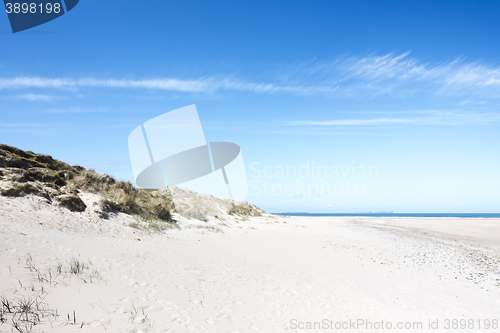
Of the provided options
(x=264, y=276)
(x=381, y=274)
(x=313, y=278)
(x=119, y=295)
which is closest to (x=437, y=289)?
(x=381, y=274)

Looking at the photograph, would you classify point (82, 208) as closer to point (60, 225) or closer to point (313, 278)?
point (60, 225)

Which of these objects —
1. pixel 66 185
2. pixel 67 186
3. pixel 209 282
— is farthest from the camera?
pixel 66 185

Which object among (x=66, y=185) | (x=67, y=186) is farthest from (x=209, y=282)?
(x=66, y=185)

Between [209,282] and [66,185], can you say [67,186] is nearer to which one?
[66,185]

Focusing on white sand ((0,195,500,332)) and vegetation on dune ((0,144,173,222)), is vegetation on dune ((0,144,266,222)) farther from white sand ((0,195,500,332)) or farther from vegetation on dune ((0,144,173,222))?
white sand ((0,195,500,332))

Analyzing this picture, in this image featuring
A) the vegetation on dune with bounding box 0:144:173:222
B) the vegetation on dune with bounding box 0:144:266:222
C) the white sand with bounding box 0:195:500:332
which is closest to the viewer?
the white sand with bounding box 0:195:500:332

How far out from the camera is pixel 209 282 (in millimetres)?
9164

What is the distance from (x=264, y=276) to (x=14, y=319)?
7.58 m

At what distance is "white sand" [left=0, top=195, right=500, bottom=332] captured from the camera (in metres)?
6.24

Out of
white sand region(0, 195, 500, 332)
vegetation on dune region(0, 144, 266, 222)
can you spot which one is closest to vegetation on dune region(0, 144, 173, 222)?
vegetation on dune region(0, 144, 266, 222)

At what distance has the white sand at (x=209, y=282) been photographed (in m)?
6.24

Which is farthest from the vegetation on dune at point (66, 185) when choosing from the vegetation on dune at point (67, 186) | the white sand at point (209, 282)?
the white sand at point (209, 282)

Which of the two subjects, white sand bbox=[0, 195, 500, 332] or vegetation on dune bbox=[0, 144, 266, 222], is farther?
vegetation on dune bbox=[0, 144, 266, 222]

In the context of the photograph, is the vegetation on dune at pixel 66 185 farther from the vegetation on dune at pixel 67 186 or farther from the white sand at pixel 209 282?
the white sand at pixel 209 282
